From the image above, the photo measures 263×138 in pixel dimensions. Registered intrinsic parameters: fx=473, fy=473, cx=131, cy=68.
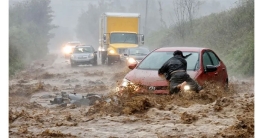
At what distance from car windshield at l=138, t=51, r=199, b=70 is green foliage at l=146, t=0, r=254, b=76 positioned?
10.4 meters

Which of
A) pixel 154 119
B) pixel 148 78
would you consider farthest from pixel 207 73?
pixel 154 119

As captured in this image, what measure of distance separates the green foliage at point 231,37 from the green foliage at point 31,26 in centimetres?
1428

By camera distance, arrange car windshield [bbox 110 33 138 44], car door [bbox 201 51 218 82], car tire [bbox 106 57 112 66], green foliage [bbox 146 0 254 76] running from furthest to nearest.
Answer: car tire [bbox 106 57 112 66], car windshield [bbox 110 33 138 44], green foliage [bbox 146 0 254 76], car door [bbox 201 51 218 82]

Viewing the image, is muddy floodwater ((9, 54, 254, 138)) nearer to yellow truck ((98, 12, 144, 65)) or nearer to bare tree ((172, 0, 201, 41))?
yellow truck ((98, 12, 144, 65))

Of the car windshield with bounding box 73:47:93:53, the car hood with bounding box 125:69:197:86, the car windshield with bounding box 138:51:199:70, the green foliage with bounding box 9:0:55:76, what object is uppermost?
the green foliage with bounding box 9:0:55:76

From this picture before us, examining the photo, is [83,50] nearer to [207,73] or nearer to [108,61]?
[108,61]

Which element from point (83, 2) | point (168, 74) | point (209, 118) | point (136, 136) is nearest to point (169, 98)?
point (168, 74)

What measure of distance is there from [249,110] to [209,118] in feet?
3.09

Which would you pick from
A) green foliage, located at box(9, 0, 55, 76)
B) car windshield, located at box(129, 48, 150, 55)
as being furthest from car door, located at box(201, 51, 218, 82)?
green foliage, located at box(9, 0, 55, 76)

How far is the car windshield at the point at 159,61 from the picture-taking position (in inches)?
419

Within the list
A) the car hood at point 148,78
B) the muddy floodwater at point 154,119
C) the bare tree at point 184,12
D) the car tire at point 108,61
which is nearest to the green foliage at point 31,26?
the car tire at point 108,61

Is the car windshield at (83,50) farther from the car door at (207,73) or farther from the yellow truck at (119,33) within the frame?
the car door at (207,73)

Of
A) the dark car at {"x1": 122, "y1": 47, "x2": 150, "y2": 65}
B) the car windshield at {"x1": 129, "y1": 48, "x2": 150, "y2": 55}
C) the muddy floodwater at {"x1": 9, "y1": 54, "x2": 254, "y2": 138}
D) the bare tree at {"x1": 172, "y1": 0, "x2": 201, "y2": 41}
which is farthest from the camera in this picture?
the bare tree at {"x1": 172, "y1": 0, "x2": 201, "y2": 41}

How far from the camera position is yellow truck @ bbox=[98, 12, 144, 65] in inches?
1200
